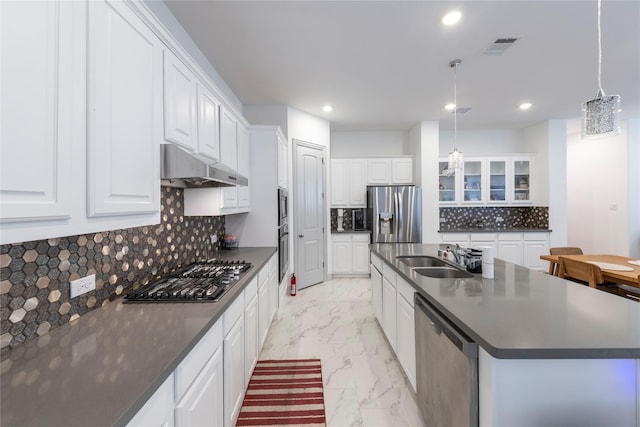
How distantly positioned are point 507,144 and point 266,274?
19.1 ft

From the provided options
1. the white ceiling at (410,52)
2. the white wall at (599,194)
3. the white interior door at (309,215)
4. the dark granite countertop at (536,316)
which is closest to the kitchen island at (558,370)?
the dark granite countertop at (536,316)

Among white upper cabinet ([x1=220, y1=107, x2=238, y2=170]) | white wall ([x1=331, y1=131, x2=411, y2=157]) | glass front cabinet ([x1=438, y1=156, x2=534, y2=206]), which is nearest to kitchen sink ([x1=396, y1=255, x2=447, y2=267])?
white upper cabinet ([x1=220, y1=107, x2=238, y2=170])

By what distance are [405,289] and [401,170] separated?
12.8 ft

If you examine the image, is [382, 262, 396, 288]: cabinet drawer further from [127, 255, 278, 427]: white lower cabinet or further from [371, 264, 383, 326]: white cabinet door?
[127, 255, 278, 427]: white lower cabinet

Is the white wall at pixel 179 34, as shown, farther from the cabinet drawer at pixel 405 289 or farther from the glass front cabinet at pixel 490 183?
the glass front cabinet at pixel 490 183

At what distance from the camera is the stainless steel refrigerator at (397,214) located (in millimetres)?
5145

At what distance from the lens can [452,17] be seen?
2.36 m

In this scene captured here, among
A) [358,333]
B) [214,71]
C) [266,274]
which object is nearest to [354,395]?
[358,333]

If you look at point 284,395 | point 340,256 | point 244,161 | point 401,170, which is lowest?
point 284,395

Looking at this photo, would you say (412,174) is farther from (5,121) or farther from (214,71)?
(5,121)

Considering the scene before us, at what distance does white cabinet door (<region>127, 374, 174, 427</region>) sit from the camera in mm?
800

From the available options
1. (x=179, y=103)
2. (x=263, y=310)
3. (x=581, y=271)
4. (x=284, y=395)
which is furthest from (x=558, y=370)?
(x=581, y=271)

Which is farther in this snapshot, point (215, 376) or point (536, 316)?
point (215, 376)

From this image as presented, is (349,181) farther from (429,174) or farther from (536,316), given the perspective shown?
(536,316)
